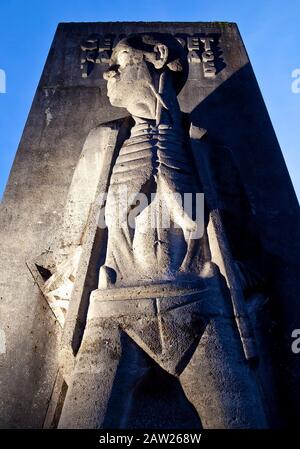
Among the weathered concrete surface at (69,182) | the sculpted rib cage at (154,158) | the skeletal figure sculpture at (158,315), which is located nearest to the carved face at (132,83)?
the sculpted rib cage at (154,158)

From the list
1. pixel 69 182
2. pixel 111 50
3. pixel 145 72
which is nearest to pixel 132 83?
pixel 145 72

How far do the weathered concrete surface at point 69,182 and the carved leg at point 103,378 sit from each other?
401 mm

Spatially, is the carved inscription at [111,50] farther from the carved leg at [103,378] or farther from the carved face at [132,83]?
the carved leg at [103,378]

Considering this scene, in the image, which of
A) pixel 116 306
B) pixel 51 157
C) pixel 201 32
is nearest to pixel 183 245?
pixel 116 306

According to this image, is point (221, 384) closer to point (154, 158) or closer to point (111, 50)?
point (154, 158)

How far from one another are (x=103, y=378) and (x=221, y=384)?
76 cm

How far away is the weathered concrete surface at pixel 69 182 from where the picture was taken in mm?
3912

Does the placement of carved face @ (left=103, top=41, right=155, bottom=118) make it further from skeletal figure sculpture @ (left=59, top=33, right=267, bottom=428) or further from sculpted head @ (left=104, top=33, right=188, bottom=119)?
skeletal figure sculpture @ (left=59, top=33, right=267, bottom=428)

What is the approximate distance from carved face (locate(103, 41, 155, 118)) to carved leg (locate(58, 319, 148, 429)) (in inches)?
90.4

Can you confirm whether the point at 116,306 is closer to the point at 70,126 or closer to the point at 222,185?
the point at 222,185

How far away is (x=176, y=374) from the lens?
2.65 metres

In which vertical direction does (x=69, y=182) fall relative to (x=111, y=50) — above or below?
below

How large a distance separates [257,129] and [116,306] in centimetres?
419

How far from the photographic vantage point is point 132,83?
→ 13.6ft
